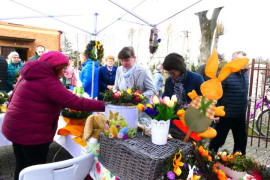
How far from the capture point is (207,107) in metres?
1.14

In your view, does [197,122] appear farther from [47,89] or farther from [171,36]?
[171,36]

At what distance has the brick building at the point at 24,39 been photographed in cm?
1223

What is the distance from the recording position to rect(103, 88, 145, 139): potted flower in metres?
1.25

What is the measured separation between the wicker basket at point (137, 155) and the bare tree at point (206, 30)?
21.7 feet

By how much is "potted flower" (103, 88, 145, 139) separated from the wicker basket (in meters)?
0.05

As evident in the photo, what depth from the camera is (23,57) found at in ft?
44.5

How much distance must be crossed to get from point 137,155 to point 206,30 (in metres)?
7.02

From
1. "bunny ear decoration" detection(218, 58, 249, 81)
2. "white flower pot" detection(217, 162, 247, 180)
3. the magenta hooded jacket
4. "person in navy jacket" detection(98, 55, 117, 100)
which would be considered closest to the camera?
"bunny ear decoration" detection(218, 58, 249, 81)

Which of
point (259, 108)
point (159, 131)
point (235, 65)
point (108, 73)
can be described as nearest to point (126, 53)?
point (159, 131)

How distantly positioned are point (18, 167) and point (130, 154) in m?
1.10

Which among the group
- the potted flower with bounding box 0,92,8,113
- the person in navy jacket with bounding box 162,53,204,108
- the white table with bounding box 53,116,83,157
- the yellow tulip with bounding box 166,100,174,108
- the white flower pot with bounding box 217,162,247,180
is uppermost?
the person in navy jacket with bounding box 162,53,204,108

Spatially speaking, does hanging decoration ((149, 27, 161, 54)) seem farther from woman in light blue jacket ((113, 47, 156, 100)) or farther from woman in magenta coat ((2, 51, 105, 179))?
woman in magenta coat ((2, 51, 105, 179))

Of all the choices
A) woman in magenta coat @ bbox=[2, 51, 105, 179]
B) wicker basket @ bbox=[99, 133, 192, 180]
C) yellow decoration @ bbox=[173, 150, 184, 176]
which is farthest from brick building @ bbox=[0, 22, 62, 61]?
yellow decoration @ bbox=[173, 150, 184, 176]

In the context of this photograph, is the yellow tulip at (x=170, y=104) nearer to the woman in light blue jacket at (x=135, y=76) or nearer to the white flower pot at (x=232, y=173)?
the white flower pot at (x=232, y=173)
